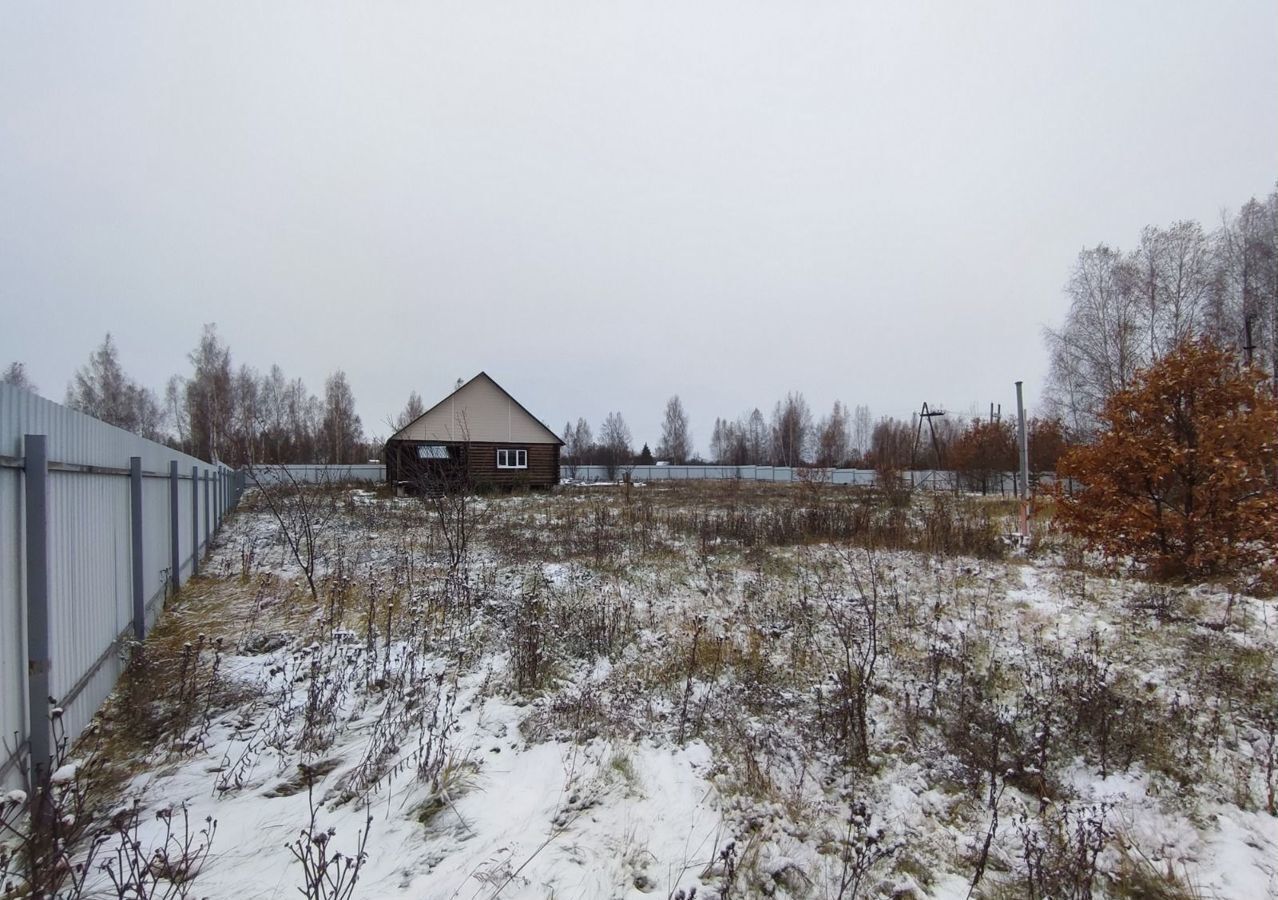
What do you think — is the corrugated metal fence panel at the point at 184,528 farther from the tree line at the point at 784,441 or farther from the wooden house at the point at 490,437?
the tree line at the point at 784,441

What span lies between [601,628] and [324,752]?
2772mm

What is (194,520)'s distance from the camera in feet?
27.4

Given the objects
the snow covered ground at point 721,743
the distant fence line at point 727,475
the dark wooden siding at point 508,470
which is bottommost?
the snow covered ground at point 721,743

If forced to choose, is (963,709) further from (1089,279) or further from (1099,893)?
(1089,279)

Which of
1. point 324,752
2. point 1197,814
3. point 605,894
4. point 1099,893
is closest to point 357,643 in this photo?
point 324,752

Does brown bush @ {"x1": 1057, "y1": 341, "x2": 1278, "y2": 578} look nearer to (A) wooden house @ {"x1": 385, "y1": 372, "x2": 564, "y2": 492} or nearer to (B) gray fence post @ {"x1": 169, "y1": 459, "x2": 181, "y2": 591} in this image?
(B) gray fence post @ {"x1": 169, "y1": 459, "x2": 181, "y2": 591}

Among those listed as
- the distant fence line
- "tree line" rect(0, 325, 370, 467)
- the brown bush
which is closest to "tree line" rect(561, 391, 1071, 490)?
the distant fence line

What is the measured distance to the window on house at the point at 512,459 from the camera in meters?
25.7

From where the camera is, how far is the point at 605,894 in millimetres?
2473

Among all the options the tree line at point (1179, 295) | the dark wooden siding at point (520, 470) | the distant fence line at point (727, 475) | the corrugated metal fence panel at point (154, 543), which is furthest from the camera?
the distant fence line at point (727, 475)

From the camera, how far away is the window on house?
84.2 ft

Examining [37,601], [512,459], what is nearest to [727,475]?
[512,459]

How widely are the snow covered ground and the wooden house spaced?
17740 mm

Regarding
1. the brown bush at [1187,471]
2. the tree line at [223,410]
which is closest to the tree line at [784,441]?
the tree line at [223,410]
